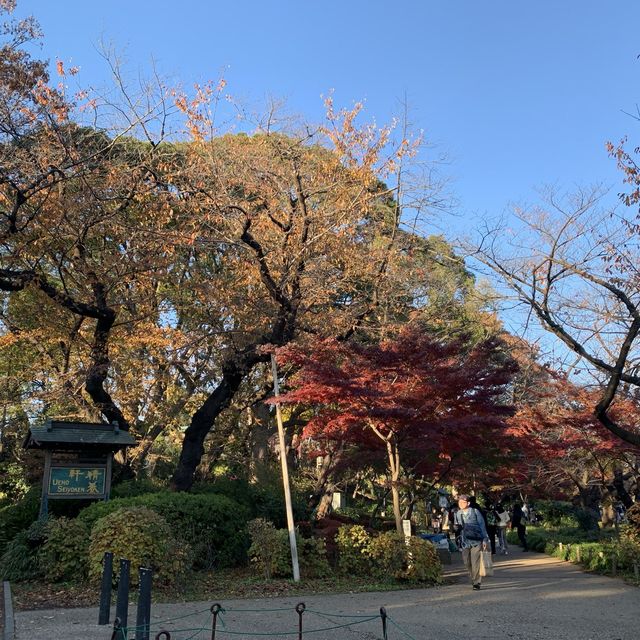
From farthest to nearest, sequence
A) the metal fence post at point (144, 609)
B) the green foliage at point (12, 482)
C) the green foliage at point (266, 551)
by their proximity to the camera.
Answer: the green foliage at point (12, 482)
the green foliage at point (266, 551)
the metal fence post at point (144, 609)

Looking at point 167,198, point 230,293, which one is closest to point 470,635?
point 230,293

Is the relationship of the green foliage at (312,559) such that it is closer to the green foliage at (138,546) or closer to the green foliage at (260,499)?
the green foliage at (138,546)

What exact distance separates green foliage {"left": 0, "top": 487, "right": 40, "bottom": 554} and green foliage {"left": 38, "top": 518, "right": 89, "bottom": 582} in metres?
3.19

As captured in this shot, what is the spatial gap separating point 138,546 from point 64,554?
181 centimetres

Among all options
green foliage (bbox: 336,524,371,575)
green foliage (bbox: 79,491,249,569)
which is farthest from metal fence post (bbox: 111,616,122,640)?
green foliage (bbox: 336,524,371,575)

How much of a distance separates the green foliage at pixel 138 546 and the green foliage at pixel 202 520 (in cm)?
141

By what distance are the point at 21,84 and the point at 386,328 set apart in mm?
9978

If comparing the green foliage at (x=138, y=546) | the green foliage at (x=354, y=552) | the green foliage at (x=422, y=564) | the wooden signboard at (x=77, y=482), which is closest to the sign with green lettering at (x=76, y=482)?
the wooden signboard at (x=77, y=482)

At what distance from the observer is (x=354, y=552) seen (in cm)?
1159

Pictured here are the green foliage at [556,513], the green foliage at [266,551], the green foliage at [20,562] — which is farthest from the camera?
the green foliage at [556,513]

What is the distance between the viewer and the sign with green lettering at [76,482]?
12500 millimetres

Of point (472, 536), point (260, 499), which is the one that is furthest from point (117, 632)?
point (260, 499)

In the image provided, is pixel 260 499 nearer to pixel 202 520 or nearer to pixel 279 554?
pixel 202 520

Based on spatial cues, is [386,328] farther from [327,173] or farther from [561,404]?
[561,404]
